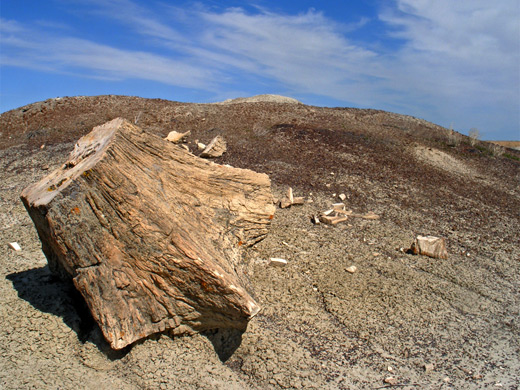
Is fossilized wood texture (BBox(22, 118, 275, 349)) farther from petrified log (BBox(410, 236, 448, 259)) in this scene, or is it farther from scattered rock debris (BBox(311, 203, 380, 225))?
petrified log (BBox(410, 236, 448, 259))

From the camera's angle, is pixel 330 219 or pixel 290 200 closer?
pixel 330 219

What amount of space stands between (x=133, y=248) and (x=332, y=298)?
8.23 ft

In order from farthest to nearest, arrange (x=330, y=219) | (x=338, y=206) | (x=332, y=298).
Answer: (x=338, y=206) → (x=330, y=219) → (x=332, y=298)

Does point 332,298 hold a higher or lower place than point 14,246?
higher

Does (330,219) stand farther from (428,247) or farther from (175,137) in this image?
(175,137)

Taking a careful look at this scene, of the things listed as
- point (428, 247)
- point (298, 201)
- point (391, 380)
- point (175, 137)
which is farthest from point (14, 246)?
point (428, 247)

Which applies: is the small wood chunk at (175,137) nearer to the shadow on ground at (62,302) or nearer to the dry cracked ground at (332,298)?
the dry cracked ground at (332,298)

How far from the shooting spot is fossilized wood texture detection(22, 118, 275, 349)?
3.58m

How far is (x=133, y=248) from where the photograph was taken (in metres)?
3.64

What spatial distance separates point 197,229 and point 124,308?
3.31 feet

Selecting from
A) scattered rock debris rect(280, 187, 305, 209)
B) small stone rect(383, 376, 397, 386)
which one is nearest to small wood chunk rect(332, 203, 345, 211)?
scattered rock debris rect(280, 187, 305, 209)

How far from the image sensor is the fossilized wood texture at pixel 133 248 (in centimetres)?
358

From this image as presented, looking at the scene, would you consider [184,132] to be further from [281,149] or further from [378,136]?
[378,136]

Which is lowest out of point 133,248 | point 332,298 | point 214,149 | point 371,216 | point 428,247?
point 332,298
